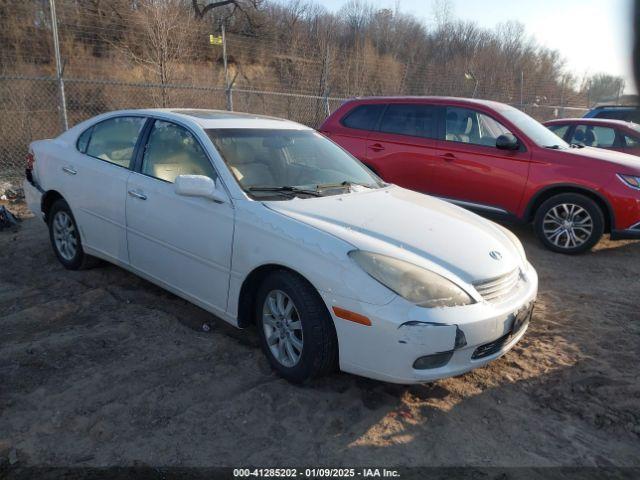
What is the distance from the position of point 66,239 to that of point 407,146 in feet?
14.1

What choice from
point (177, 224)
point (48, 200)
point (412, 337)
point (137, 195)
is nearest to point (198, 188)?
point (177, 224)

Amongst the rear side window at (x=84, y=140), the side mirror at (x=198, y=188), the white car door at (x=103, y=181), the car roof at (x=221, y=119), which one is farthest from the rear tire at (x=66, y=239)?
the side mirror at (x=198, y=188)

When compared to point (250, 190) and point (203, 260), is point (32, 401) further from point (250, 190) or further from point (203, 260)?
point (250, 190)

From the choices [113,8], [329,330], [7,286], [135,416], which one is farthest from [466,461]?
[113,8]

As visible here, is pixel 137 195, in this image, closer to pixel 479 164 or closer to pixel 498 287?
pixel 498 287

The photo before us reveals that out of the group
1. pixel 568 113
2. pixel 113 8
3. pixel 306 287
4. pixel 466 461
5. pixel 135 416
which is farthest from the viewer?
pixel 568 113

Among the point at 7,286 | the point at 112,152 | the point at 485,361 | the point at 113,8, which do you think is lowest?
the point at 7,286

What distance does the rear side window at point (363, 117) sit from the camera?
23.9 ft

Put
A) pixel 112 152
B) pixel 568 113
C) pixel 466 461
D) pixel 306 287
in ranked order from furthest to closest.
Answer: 1. pixel 568 113
2. pixel 112 152
3. pixel 306 287
4. pixel 466 461

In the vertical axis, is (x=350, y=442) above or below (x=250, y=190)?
below

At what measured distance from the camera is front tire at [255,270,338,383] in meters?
2.88

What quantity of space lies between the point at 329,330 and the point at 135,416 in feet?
3.71

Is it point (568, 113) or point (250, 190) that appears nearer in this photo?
point (250, 190)

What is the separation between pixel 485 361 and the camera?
2.94m
